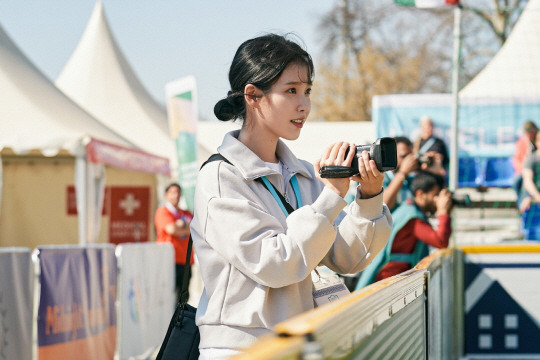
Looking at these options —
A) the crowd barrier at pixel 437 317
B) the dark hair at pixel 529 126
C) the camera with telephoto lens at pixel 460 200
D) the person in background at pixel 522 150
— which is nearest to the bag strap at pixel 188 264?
the crowd barrier at pixel 437 317

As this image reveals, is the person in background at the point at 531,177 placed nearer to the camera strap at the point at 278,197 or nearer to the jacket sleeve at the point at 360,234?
the jacket sleeve at the point at 360,234

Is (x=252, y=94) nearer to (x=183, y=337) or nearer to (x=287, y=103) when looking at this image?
(x=287, y=103)

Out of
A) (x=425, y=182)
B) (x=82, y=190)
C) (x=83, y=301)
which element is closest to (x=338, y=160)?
(x=425, y=182)

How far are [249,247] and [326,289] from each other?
383 mm

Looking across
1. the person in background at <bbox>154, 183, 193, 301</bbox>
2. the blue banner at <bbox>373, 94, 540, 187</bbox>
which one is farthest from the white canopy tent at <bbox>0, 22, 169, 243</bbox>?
the blue banner at <bbox>373, 94, 540, 187</bbox>

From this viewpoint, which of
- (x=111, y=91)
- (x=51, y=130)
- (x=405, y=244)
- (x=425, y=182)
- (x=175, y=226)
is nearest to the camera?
(x=405, y=244)

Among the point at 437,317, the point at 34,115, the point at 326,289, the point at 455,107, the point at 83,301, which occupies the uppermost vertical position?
the point at 34,115

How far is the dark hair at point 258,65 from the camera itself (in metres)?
2.47

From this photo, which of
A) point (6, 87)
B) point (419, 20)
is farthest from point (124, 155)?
point (419, 20)

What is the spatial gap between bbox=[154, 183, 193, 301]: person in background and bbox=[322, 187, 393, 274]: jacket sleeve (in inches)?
303

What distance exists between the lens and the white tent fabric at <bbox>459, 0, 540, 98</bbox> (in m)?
13.8

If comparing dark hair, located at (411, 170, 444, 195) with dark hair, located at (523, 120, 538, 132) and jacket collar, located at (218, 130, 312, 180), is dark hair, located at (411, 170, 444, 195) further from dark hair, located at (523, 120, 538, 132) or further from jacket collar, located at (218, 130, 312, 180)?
dark hair, located at (523, 120, 538, 132)

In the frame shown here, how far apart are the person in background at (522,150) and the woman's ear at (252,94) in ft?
27.8

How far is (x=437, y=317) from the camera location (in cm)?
448
